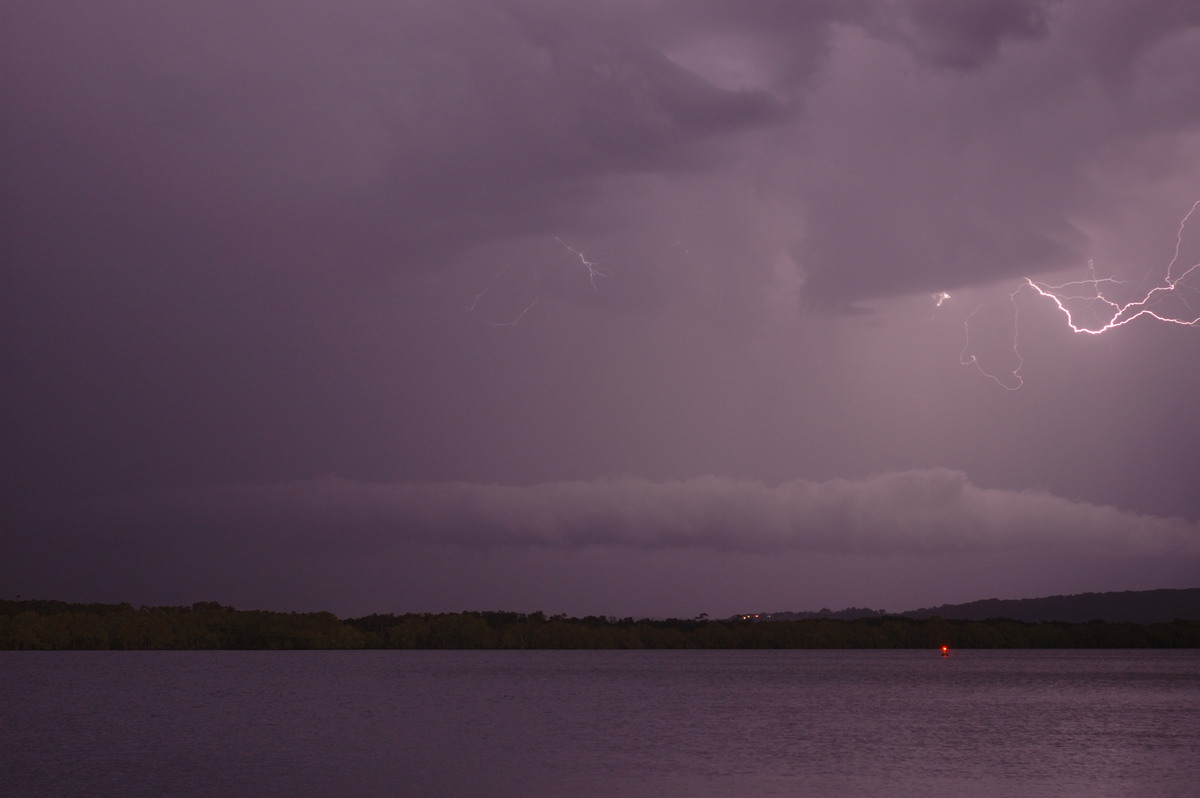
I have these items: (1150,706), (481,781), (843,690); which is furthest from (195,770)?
(843,690)

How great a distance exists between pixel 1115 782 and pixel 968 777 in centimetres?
571

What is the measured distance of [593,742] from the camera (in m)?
65.0

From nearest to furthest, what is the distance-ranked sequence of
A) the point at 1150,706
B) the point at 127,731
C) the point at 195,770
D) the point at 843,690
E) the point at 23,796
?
the point at 23,796 < the point at 195,770 < the point at 127,731 < the point at 1150,706 < the point at 843,690

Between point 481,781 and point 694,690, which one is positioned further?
point 694,690

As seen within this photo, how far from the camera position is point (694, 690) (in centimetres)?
12781

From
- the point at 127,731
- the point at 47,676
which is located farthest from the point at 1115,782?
the point at 47,676

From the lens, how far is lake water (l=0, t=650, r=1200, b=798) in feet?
151

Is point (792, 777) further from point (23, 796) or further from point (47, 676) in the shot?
point (47, 676)

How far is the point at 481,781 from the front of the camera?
156 ft

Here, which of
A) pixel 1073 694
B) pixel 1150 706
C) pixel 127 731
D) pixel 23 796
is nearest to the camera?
pixel 23 796

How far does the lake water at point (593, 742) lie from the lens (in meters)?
46.1

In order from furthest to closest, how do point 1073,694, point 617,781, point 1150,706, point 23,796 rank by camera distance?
point 1073,694
point 1150,706
point 617,781
point 23,796

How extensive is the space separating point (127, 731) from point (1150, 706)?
80.6 metres

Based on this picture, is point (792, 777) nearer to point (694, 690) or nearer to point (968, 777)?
point (968, 777)
